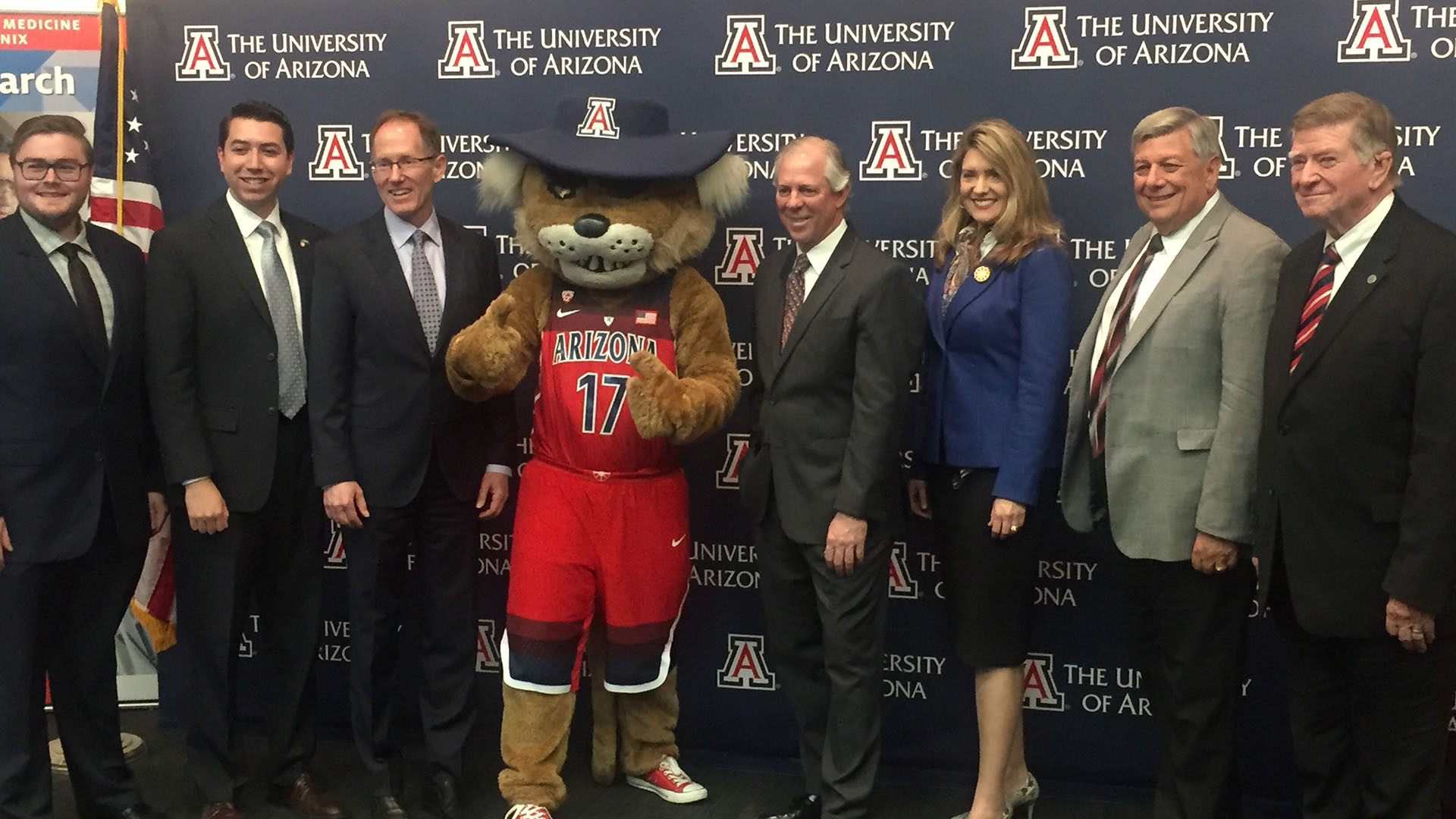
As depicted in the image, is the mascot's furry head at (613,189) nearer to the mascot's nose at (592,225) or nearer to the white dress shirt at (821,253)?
the mascot's nose at (592,225)

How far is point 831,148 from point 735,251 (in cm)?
70

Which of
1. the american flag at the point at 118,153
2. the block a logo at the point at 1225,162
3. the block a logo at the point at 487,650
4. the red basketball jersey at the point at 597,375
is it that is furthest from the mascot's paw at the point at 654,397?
the american flag at the point at 118,153

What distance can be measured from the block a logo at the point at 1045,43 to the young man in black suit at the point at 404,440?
5.23 feet

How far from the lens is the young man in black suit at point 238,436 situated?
9.69 ft

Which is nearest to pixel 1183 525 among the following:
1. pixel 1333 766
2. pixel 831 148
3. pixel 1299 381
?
pixel 1299 381

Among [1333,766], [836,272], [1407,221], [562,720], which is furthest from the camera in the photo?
[562,720]

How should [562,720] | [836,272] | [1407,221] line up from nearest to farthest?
[1407,221] → [836,272] → [562,720]

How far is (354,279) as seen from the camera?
2996 mm

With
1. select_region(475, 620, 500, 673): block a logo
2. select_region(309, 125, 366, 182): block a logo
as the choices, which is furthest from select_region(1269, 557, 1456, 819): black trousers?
select_region(309, 125, 366, 182): block a logo

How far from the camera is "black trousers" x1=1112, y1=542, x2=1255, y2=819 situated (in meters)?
2.57

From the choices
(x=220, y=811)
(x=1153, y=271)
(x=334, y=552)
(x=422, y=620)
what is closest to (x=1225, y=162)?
(x=1153, y=271)

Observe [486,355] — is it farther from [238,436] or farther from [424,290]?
[238,436]

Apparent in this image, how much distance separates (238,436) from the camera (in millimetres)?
3002

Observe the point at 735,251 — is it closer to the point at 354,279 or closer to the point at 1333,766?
the point at 354,279
